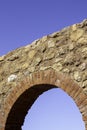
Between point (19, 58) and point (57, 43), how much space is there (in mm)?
1069

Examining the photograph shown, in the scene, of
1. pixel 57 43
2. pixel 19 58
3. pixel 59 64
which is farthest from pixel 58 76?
pixel 19 58

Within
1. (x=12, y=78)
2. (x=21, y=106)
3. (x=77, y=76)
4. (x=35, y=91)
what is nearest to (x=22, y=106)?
(x=21, y=106)

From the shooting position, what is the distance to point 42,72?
20.9 feet

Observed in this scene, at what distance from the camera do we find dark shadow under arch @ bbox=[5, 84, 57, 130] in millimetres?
6680

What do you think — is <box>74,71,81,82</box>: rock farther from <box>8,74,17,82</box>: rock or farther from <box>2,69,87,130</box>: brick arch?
<box>8,74,17,82</box>: rock

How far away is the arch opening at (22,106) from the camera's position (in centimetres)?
668

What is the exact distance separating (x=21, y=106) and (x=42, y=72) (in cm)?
99

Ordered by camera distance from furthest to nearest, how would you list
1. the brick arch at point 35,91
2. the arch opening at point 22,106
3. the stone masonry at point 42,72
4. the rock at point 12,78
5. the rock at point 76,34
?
the rock at point 12,78
the arch opening at point 22,106
the rock at point 76,34
the stone masonry at point 42,72
the brick arch at point 35,91

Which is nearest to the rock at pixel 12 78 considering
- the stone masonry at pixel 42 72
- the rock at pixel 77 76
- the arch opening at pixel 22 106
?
the stone masonry at pixel 42 72

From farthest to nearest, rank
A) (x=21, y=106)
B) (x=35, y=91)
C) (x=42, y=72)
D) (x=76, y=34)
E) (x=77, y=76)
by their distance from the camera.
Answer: (x=21, y=106) < (x=35, y=91) < (x=42, y=72) < (x=76, y=34) < (x=77, y=76)

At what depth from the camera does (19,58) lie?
23.1 ft

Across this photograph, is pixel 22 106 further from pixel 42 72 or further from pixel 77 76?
pixel 77 76

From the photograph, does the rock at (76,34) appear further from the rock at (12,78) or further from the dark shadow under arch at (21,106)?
the rock at (12,78)

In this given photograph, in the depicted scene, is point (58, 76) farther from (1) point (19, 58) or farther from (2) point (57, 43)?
(1) point (19, 58)
